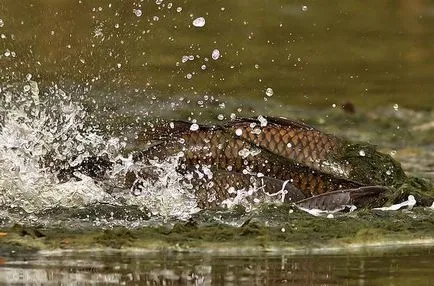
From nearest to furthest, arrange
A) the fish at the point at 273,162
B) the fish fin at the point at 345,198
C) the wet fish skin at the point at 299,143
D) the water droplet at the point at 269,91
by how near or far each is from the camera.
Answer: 1. the fish fin at the point at 345,198
2. the fish at the point at 273,162
3. the wet fish skin at the point at 299,143
4. the water droplet at the point at 269,91

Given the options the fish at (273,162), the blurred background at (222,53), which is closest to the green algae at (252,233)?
the fish at (273,162)

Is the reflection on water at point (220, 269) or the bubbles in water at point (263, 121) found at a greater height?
the bubbles in water at point (263, 121)

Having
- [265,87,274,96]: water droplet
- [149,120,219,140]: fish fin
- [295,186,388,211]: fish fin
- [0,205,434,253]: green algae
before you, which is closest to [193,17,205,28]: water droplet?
[265,87,274,96]: water droplet

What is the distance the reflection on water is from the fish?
1.15m

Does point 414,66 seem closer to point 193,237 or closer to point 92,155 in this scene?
point 92,155

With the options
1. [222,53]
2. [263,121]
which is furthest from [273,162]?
[222,53]

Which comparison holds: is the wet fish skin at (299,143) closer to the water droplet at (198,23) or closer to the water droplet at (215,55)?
the water droplet at (215,55)

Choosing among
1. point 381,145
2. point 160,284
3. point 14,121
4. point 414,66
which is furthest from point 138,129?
point 414,66

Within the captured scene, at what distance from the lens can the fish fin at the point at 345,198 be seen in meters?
8.45

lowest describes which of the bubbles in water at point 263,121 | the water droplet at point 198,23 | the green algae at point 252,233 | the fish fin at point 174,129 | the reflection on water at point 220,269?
the reflection on water at point 220,269

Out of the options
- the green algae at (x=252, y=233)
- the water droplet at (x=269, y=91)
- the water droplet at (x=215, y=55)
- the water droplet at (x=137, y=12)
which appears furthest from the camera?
the water droplet at (x=215, y=55)

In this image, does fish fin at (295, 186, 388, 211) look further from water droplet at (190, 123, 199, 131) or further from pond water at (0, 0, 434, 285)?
water droplet at (190, 123, 199, 131)

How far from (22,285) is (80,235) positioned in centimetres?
124

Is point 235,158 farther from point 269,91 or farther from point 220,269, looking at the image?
point 269,91
